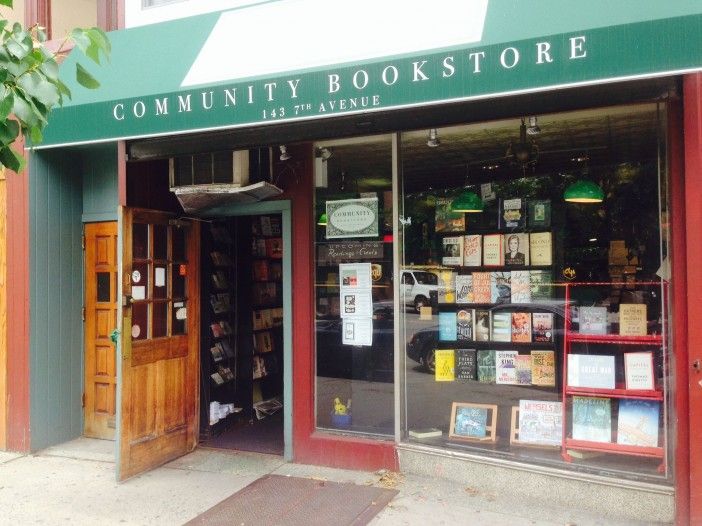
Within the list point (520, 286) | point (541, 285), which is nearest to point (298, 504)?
point (520, 286)

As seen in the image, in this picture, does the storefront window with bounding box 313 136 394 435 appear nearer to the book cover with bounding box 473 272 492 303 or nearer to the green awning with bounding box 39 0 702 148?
the book cover with bounding box 473 272 492 303

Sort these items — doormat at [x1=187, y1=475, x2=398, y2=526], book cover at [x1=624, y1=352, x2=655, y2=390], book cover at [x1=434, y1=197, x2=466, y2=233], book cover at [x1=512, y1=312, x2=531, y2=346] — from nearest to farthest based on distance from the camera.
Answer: doormat at [x1=187, y1=475, x2=398, y2=526], book cover at [x1=624, y1=352, x2=655, y2=390], book cover at [x1=512, y1=312, x2=531, y2=346], book cover at [x1=434, y1=197, x2=466, y2=233]

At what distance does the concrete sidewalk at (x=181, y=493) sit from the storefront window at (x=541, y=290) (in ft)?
1.52

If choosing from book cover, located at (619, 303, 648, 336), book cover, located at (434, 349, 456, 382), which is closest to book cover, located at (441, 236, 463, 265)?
book cover, located at (434, 349, 456, 382)

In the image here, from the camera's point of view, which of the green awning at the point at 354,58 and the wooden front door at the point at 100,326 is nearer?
the green awning at the point at 354,58

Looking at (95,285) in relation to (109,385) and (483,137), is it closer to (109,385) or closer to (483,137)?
(109,385)

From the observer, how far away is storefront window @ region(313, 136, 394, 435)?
18.3ft

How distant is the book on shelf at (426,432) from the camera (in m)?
5.39

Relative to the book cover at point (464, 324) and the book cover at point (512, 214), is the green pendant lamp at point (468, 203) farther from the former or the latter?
the book cover at point (464, 324)

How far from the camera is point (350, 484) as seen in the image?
508 cm

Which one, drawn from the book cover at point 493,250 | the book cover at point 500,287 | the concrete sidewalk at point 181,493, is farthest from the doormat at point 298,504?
the book cover at point 493,250

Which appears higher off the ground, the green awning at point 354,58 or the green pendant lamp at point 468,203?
the green awning at point 354,58

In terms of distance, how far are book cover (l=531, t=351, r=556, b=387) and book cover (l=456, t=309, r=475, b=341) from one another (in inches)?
23.4

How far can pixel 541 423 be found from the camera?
5.10 m
